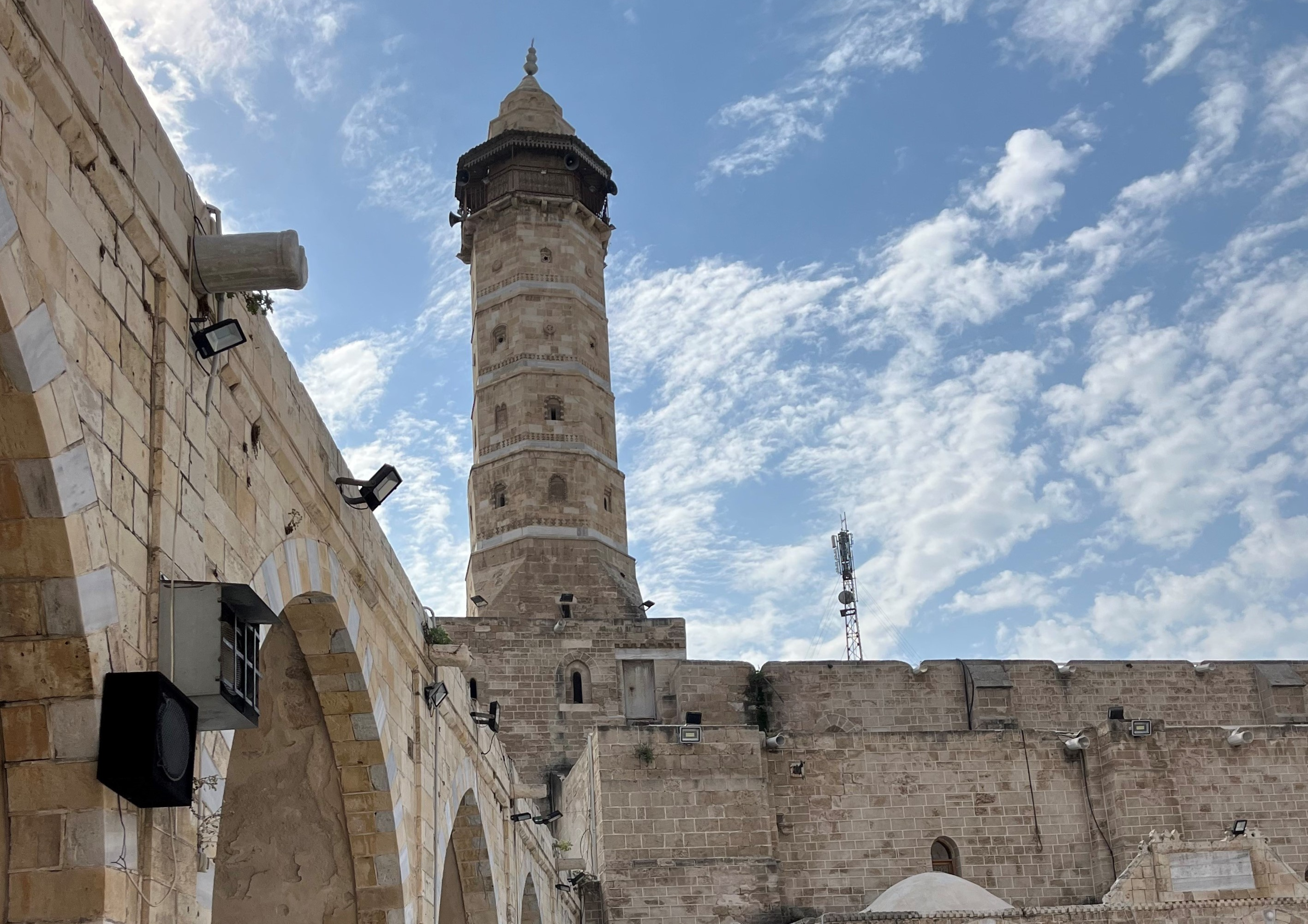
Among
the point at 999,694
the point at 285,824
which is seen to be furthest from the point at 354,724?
the point at 999,694

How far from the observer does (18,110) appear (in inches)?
157

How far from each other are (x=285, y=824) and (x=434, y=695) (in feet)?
5.95

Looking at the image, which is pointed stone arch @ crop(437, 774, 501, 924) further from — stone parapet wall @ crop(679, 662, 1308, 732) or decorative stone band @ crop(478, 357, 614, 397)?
decorative stone band @ crop(478, 357, 614, 397)

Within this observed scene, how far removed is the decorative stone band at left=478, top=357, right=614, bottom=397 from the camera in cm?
2734

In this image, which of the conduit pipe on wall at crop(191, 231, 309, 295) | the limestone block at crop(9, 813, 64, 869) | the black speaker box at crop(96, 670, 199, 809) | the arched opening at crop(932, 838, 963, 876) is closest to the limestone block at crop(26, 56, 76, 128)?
the conduit pipe on wall at crop(191, 231, 309, 295)

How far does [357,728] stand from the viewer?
7.65 meters

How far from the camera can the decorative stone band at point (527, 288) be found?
27953 millimetres

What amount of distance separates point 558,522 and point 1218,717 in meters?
12.9

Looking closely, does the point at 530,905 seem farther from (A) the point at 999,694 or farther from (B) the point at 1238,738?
(A) the point at 999,694

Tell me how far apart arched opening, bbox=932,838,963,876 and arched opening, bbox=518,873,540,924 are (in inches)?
362

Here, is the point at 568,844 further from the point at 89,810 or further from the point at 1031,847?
the point at 89,810

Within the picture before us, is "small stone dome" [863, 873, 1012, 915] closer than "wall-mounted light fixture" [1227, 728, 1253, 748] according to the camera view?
Yes

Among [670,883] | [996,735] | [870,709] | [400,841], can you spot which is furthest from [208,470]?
[870,709]

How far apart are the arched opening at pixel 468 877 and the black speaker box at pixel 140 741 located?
23.6ft
